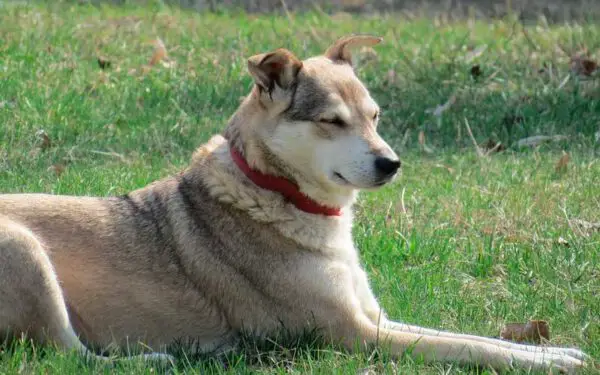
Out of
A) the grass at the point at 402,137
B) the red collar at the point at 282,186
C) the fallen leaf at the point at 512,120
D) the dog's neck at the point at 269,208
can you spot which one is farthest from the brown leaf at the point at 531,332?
the fallen leaf at the point at 512,120

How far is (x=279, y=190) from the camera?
195 inches

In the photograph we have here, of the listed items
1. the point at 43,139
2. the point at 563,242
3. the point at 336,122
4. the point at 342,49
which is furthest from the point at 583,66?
the point at 336,122

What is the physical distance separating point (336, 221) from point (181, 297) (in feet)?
2.55

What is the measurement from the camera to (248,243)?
4910 mm

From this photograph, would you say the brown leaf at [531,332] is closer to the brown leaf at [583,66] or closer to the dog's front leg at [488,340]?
the dog's front leg at [488,340]

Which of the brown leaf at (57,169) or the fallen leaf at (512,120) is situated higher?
the brown leaf at (57,169)

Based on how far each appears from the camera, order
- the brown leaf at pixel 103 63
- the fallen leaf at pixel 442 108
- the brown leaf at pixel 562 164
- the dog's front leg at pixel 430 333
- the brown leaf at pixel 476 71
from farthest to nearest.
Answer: the brown leaf at pixel 476 71 < the brown leaf at pixel 103 63 < the fallen leaf at pixel 442 108 < the brown leaf at pixel 562 164 < the dog's front leg at pixel 430 333

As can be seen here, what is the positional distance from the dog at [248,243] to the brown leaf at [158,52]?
4.63 meters

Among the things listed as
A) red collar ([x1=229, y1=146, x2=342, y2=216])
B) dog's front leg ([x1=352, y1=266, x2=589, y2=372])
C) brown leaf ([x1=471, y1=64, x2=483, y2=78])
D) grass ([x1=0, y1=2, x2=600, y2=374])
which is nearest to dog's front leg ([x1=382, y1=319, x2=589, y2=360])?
dog's front leg ([x1=352, y1=266, x2=589, y2=372])

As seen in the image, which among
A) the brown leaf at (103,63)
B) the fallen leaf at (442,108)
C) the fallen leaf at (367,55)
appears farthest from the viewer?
the fallen leaf at (367,55)

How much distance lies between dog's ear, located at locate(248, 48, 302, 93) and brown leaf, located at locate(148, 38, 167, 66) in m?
4.79

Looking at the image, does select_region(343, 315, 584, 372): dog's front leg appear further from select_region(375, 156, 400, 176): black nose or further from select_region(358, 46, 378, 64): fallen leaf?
select_region(358, 46, 378, 64): fallen leaf

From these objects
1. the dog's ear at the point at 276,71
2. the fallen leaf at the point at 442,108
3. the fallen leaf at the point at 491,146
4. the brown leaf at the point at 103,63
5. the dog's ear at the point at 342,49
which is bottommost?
the fallen leaf at the point at 491,146

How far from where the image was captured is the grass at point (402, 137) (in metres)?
5.28
